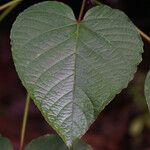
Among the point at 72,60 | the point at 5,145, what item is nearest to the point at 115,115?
the point at 5,145

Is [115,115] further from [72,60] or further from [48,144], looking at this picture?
[72,60]

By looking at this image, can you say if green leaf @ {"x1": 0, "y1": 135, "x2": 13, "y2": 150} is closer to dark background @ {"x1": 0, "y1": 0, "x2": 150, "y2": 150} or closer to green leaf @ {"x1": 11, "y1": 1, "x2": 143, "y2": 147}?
green leaf @ {"x1": 11, "y1": 1, "x2": 143, "y2": 147}

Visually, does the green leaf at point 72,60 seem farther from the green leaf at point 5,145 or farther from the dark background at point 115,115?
the dark background at point 115,115

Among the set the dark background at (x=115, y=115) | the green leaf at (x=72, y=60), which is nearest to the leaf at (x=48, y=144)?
the green leaf at (x=72, y=60)

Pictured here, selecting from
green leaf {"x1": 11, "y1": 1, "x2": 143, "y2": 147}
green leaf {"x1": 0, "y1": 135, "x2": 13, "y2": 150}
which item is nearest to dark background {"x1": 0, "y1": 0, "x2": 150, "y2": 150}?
green leaf {"x1": 0, "y1": 135, "x2": 13, "y2": 150}

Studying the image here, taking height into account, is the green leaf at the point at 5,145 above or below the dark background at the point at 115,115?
above
